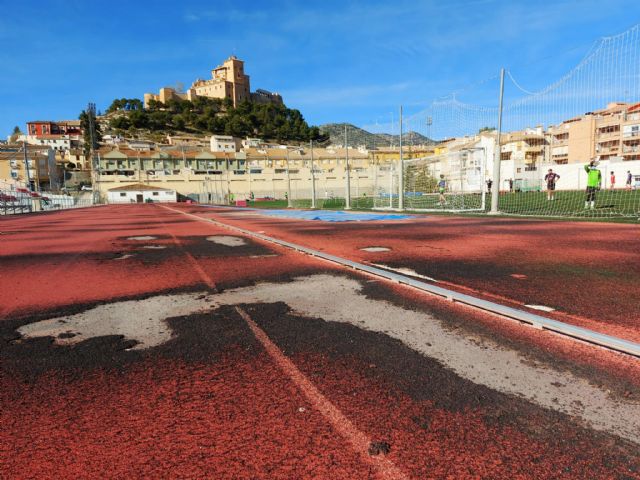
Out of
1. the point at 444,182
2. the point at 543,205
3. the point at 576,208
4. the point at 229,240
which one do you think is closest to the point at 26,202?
the point at 229,240

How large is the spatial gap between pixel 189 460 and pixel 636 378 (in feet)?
8.97

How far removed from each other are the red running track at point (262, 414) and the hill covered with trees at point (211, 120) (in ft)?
472

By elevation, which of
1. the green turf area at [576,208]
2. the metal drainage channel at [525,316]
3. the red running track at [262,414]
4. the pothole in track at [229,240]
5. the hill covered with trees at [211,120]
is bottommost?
the red running track at [262,414]

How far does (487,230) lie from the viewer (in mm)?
11648

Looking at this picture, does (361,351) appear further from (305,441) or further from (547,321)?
(547,321)

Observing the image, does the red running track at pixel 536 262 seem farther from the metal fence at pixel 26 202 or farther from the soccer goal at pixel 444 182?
the metal fence at pixel 26 202

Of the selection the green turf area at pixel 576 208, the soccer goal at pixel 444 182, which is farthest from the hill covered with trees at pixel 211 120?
the green turf area at pixel 576 208

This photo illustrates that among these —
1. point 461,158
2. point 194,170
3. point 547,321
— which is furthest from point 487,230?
point 194,170

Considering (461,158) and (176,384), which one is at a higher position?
(461,158)

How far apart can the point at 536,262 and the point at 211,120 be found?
482 ft

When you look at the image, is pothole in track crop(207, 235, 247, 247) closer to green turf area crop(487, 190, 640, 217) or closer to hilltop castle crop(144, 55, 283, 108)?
green turf area crop(487, 190, 640, 217)

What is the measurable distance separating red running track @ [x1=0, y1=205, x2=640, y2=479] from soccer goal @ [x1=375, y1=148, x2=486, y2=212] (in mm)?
18543

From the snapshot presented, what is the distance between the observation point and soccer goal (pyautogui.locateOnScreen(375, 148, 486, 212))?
23000 millimetres

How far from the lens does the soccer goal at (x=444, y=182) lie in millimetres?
23000
